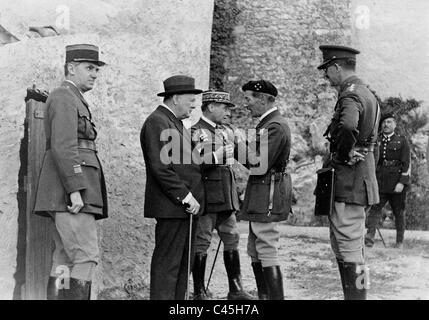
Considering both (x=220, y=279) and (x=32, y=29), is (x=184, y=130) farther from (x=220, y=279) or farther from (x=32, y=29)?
(x=220, y=279)

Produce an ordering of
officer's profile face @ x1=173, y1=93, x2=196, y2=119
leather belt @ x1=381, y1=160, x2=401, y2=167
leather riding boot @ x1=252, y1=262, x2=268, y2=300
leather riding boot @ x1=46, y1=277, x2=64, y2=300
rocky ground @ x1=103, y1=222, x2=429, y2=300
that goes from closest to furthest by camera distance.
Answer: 1. leather riding boot @ x1=46, y1=277, x2=64, y2=300
2. officer's profile face @ x1=173, y1=93, x2=196, y2=119
3. leather riding boot @ x1=252, y1=262, x2=268, y2=300
4. rocky ground @ x1=103, y1=222, x2=429, y2=300
5. leather belt @ x1=381, y1=160, x2=401, y2=167

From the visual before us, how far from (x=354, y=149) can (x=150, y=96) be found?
1781 millimetres

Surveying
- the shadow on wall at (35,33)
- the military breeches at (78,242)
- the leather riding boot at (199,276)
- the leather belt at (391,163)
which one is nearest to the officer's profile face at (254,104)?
the leather riding boot at (199,276)

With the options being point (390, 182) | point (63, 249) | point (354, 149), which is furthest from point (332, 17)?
point (63, 249)

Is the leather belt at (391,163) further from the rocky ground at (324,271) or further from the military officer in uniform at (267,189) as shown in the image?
the military officer in uniform at (267,189)

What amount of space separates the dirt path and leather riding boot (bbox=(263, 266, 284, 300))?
76 cm

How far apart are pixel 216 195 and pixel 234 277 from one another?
2.48 ft

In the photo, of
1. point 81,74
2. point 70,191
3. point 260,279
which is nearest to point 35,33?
point 81,74

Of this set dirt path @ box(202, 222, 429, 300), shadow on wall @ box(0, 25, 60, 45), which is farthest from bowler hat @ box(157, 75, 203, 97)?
dirt path @ box(202, 222, 429, 300)

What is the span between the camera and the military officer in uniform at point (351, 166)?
5.39 meters

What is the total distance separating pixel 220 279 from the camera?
7074 mm

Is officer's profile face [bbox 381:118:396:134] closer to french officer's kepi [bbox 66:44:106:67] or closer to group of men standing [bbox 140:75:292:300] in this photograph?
group of men standing [bbox 140:75:292:300]

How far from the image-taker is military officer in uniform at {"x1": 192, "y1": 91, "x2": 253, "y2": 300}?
617cm

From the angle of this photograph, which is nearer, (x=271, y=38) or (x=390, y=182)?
(x=390, y=182)
